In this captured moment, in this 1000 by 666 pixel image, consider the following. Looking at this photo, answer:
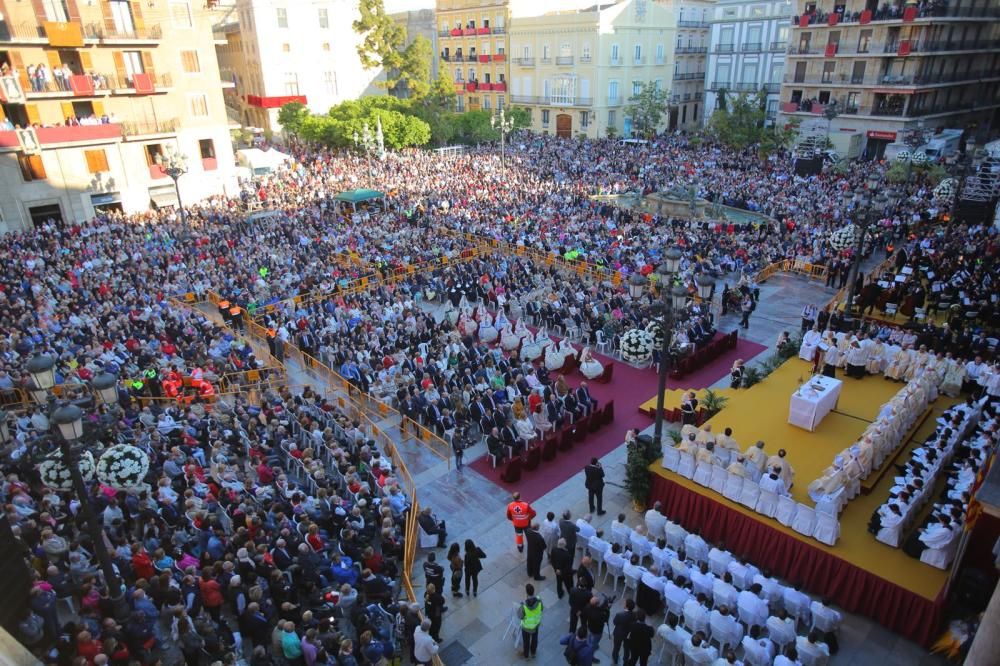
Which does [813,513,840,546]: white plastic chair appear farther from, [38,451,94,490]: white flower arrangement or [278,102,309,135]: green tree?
[278,102,309,135]: green tree

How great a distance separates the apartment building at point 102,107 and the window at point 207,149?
0.06m

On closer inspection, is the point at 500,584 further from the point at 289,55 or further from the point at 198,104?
the point at 289,55

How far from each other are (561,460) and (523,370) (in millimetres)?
3186

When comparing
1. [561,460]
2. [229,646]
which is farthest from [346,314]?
[229,646]

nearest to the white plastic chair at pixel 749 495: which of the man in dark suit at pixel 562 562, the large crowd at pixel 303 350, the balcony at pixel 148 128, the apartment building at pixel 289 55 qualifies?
the man in dark suit at pixel 562 562

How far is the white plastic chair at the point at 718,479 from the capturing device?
12.0 meters

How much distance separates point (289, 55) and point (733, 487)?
193 ft

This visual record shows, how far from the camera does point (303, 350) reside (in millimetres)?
19734

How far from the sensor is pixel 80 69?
34.4 m

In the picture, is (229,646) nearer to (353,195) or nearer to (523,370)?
(523,370)

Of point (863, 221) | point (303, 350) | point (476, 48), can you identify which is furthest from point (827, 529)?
point (476, 48)

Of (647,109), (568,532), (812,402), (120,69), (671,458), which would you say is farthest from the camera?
(647,109)

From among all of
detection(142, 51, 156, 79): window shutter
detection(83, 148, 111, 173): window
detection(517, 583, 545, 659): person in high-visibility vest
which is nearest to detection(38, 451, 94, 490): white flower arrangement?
detection(517, 583, 545, 659): person in high-visibility vest

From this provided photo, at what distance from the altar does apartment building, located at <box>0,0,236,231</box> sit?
115 feet
